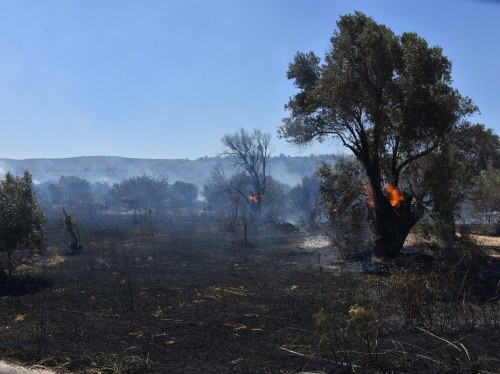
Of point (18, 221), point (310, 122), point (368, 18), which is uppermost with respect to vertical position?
point (368, 18)

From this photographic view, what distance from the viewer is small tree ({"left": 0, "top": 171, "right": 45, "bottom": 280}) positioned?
13.9m

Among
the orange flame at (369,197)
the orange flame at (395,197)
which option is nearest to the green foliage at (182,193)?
the orange flame at (369,197)

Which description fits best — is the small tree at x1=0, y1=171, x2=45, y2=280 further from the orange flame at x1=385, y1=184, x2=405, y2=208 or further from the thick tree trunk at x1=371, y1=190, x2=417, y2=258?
the orange flame at x1=385, y1=184, x2=405, y2=208

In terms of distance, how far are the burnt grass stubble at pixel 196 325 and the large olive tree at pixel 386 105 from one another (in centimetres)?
389

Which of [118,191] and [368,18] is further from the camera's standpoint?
[118,191]

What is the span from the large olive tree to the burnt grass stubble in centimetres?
389

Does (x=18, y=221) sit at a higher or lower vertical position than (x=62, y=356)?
higher

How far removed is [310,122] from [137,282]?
11.1 meters

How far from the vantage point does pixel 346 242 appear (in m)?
20.5

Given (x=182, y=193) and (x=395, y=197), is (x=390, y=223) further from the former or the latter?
(x=182, y=193)

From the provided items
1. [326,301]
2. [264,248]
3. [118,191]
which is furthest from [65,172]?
[326,301]

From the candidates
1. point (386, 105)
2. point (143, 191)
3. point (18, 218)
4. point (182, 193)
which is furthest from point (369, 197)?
point (182, 193)

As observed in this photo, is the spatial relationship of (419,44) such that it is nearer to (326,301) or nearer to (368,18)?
(368,18)

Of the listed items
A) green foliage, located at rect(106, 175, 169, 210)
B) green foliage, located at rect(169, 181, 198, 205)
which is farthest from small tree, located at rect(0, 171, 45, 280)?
green foliage, located at rect(169, 181, 198, 205)
